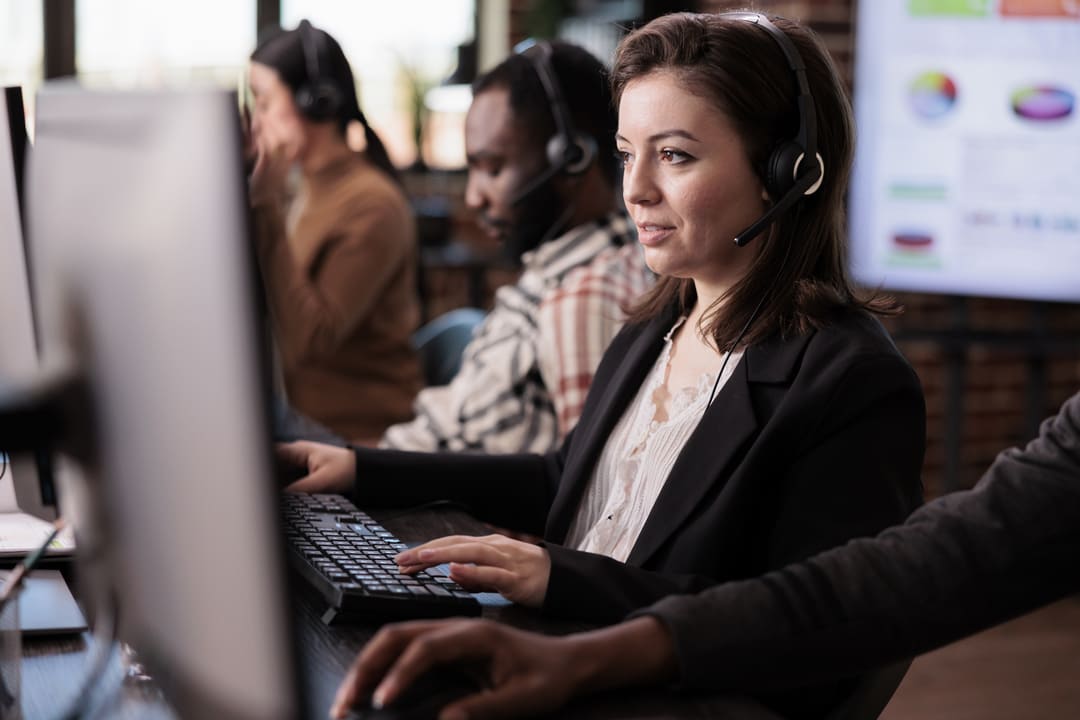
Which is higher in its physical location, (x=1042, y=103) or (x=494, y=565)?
(x=1042, y=103)

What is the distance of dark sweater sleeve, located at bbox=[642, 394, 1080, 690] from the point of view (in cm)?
85

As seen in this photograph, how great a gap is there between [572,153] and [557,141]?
35 millimetres

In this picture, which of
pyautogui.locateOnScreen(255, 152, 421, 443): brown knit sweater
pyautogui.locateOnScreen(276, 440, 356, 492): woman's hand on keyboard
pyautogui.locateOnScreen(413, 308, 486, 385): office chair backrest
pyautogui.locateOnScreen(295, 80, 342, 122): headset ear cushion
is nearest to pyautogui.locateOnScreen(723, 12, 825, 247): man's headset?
pyautogui.locateOnScreen(276, 440, 356, 492): woman's hand on keyboard

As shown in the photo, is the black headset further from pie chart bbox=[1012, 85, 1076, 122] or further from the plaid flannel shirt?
pie chart bbox=[1012, 85, 1076, 122]

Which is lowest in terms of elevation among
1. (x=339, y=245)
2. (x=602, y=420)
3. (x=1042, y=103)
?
(x=339, y=245)

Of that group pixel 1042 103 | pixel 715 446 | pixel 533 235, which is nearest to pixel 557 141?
pixel 533 235

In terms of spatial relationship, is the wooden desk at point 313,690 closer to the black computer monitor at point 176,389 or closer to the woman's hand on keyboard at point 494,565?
the woman's hand on keyboard at point 494,565

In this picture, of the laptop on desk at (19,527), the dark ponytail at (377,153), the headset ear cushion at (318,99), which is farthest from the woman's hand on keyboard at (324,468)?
the dark ponytail at (377,153)

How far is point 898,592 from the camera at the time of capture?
0.88 m

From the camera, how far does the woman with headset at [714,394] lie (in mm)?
1077

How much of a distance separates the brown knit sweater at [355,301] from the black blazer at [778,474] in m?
1.54

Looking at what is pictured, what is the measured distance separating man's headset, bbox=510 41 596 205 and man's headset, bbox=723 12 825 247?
729 millimetres

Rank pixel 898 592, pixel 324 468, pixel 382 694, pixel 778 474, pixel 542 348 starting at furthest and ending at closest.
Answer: pixel 542 348 → pixel 324 468 → pixel 778 474 → pixel 898 592 → pixel 382 694

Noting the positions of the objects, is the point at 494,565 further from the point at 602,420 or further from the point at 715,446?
the point at 602,420
